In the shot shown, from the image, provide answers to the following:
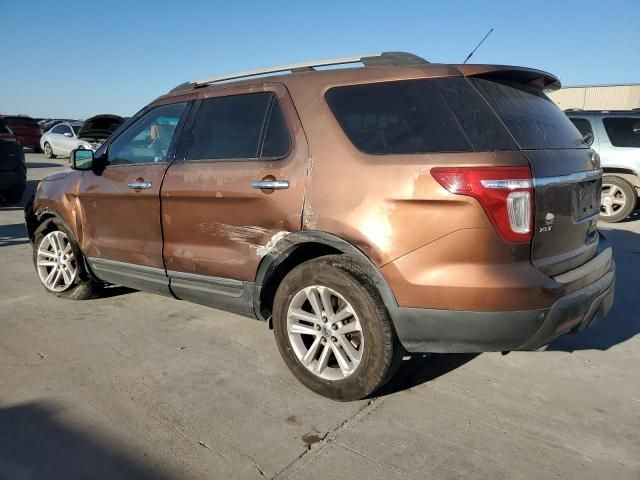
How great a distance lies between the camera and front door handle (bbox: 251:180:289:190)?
3043 mm

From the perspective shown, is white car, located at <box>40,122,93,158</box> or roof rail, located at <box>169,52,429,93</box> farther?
white car, located at <box>40,122,93,158</box>

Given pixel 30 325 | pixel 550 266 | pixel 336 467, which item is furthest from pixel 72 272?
pixel 550 266

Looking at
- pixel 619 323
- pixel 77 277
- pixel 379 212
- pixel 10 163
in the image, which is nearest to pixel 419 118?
pixel 379 212

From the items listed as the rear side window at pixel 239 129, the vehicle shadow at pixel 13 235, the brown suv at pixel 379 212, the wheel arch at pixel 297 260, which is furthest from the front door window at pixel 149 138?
the vehicle shadow at pixel 13 235

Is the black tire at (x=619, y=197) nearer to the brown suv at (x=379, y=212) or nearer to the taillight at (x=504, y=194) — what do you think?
the brown suv at (x=379, y=212)

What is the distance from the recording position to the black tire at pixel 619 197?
8.83m

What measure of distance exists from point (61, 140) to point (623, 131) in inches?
790

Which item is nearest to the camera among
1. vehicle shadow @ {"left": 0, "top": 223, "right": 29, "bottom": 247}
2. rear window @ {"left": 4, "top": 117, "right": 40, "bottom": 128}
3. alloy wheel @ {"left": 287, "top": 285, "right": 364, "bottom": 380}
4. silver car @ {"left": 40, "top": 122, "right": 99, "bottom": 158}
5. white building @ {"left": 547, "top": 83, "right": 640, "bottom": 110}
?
alloy wheel @ {"left": 287, "top": 285, "right": 364, "bottom": 380}

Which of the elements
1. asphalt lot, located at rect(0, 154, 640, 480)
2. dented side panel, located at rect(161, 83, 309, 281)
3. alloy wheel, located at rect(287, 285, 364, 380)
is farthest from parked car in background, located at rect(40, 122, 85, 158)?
alloy wheel, located at rect(287, 285, 364, 380)

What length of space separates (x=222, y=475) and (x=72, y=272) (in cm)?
306

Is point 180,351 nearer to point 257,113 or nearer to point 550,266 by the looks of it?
point 257,113

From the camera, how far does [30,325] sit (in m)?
4.11

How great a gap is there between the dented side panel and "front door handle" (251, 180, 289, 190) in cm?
3

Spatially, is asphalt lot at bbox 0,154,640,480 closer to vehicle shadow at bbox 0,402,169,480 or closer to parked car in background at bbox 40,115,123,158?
vehicle shadow at bbox 0,402,169,480
